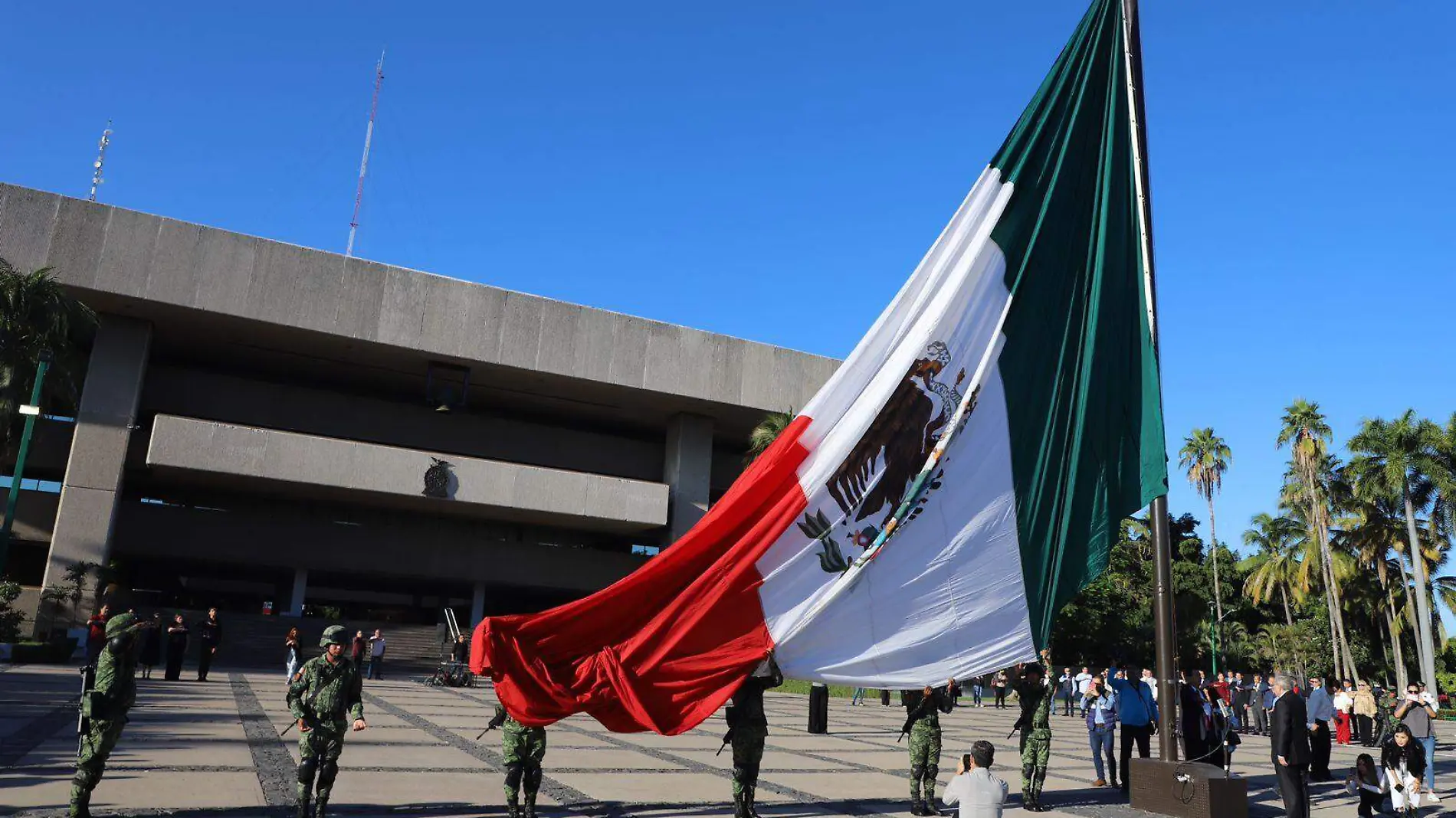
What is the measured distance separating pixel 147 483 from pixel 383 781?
34152 millimetres

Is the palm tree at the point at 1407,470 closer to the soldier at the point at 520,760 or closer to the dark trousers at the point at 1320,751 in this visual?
the dark trousers at the point at 1320,751

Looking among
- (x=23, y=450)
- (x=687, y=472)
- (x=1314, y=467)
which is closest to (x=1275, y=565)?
(x=1314, y=467)

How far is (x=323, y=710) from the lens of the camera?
7.71 meters

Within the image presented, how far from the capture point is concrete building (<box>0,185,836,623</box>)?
3238 centimetres

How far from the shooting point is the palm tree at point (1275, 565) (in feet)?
180

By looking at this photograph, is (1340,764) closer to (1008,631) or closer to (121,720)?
(1008,631)

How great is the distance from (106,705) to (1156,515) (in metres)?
8.81

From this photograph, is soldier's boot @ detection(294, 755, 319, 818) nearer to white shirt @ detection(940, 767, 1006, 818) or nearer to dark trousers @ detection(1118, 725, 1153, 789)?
white shirt @ detection(940, 767, 1006, 818)

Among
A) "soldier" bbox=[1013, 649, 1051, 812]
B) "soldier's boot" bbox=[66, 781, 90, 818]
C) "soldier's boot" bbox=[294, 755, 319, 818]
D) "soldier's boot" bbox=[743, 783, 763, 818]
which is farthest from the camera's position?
"soldier" bbox=[1013, 649, 1051, 812]

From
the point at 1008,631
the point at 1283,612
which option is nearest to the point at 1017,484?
the point at 1008,631

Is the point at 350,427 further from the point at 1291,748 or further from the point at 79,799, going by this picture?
the point at 1291,748

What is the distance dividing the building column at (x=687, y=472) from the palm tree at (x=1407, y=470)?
29.7 m

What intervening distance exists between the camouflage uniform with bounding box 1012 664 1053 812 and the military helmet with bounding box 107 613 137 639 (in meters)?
8.28

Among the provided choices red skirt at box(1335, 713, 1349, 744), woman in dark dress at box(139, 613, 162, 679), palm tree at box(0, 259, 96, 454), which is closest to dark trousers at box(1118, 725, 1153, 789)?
red skirt at box(1335, 713, 1349, 744)
